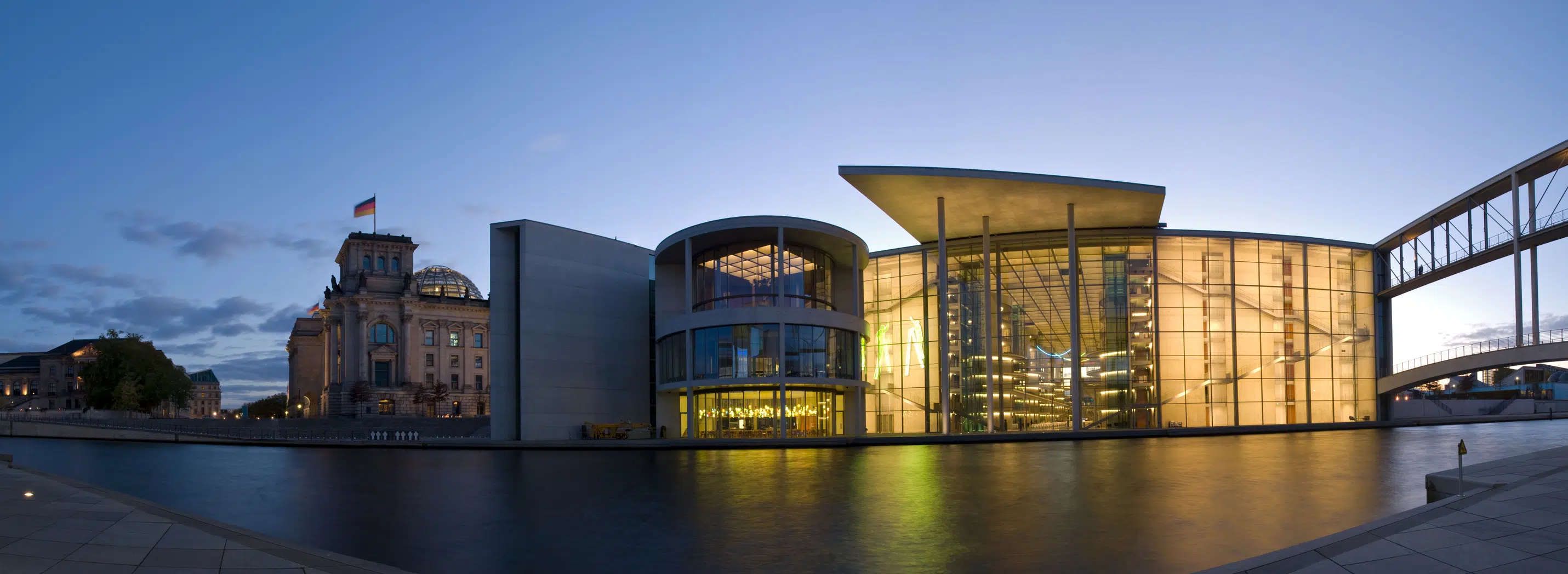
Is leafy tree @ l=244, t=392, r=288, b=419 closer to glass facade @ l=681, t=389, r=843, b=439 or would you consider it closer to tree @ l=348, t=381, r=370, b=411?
tree @ l=348, t=381, r=370, b=411

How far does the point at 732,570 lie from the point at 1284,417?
183 ft

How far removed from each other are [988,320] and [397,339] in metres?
92.3

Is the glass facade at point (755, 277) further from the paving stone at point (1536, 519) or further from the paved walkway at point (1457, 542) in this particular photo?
the paving stone at point (1536, 519)

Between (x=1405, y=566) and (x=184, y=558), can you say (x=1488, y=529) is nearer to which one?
(x=1405, y=566)

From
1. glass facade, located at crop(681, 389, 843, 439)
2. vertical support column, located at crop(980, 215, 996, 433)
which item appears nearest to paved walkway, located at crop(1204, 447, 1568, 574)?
glass facade, located at crop(681, 389, 843, 439)

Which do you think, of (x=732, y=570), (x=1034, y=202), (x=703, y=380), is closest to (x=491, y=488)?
(x=732, y=570)

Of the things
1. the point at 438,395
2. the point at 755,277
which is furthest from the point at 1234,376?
the point at 438,395

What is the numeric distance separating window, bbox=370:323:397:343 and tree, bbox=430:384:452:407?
27.3ft

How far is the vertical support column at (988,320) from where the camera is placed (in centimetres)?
5238

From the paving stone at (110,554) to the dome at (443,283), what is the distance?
131346 mm

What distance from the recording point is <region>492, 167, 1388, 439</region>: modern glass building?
49.6 metres

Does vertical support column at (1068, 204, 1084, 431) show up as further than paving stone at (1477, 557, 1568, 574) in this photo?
Yes

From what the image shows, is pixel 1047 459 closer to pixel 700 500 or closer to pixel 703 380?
pixel 700 500

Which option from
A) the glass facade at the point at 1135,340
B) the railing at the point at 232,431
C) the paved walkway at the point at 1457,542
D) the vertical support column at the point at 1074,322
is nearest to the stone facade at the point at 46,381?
the railing at the point at 232,431
